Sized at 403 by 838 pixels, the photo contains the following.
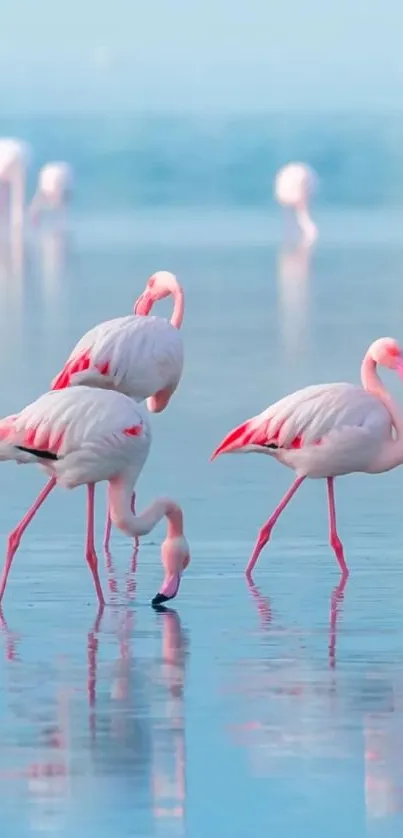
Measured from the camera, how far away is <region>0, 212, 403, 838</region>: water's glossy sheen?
4.47 meters

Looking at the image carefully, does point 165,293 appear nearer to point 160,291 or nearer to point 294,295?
point 160,291

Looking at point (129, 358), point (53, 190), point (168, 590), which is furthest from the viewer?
point (53, 190)

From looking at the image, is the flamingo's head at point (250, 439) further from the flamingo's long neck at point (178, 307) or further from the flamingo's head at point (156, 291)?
the flamingo's head at point (156, 291)

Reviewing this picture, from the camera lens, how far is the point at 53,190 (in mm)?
29234

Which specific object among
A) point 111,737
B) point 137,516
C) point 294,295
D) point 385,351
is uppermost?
point 294,295

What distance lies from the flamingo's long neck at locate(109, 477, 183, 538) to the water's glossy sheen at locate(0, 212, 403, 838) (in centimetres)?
20

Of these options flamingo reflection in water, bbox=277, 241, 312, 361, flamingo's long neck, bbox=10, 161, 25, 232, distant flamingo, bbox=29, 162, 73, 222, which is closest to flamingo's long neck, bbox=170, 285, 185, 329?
flamingo reflection in water, bbox=277, 241, 312, 361

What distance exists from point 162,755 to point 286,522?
3306 millimetres

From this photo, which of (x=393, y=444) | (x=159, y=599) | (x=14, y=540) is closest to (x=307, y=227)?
(x=393, y=444)

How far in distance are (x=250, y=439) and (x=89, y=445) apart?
2.48 feet

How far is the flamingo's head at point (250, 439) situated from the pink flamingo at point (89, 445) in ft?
1.77

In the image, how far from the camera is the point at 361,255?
22.6 m

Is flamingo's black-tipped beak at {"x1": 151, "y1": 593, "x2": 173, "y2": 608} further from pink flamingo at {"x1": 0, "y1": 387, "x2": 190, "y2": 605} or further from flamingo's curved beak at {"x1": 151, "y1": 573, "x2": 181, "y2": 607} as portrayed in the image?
pink flamingo at {"x1": 0, "y1": 387, "x2": 190, "y2": 605}

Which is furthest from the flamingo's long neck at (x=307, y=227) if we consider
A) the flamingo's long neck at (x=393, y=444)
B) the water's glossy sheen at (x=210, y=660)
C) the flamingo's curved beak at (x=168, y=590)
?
the flamingo's curved beak at (x=168, y=590)
